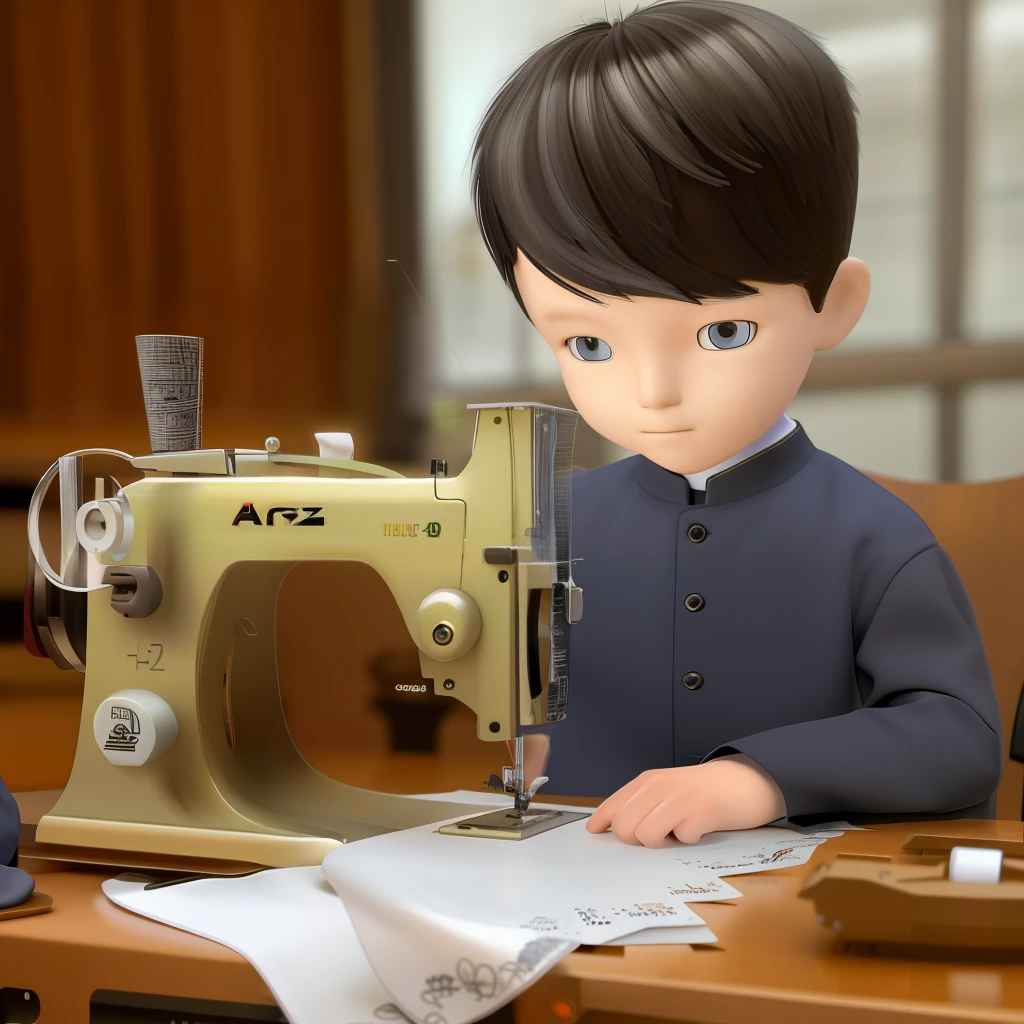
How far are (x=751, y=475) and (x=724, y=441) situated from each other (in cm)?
6

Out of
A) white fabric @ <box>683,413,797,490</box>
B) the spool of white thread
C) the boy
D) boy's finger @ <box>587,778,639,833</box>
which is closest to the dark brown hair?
the boy

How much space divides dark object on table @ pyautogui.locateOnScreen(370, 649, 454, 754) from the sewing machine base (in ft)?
1.08

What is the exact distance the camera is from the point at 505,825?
34.4 inches

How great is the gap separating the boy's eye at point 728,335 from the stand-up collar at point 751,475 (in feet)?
0.42

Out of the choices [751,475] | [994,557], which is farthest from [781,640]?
[994,557]

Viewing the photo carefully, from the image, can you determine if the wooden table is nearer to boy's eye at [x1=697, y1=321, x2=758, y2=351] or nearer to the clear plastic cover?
the clear plastic cover

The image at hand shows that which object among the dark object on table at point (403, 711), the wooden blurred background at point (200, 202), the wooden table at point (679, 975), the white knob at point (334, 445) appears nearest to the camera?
the wooden table at point (679, 975)

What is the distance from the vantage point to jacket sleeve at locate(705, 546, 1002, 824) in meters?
0.91

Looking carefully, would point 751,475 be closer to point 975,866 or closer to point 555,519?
point 555,519

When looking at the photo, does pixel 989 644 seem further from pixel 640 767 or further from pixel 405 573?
pixel 405 573

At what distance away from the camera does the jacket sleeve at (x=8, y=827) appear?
0.86m

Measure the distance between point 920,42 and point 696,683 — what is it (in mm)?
1772

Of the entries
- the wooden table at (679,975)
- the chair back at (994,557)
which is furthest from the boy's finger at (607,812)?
the chair back at (994,557)

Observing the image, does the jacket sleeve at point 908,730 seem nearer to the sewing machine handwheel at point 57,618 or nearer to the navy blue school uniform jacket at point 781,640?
the navy blue school uniform jacket at point 781,640
